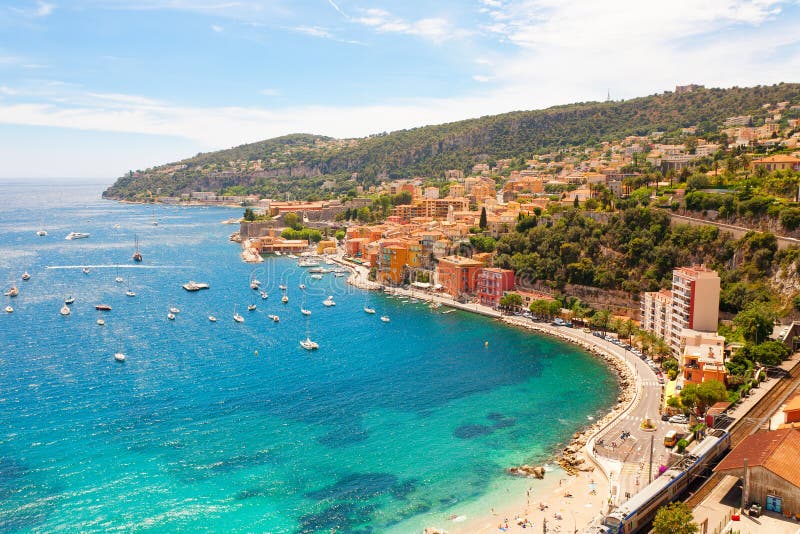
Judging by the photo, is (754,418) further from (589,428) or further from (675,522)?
(675,522)

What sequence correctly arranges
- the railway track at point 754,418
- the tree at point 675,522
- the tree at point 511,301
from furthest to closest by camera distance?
the tree at point 511,301, the railway track at point 754,418, the tree at point 675,522

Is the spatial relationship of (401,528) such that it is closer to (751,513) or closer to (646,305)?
(751,513)

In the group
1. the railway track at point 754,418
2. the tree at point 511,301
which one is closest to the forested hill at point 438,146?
the tree at point 511,301

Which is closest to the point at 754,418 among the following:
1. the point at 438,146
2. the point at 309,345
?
the point at 309,345

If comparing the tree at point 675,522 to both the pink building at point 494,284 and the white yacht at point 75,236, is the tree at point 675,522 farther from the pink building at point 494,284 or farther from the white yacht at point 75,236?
the white yacht at point 75,236

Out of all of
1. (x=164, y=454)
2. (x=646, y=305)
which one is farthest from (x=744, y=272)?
(x=164, y=454)

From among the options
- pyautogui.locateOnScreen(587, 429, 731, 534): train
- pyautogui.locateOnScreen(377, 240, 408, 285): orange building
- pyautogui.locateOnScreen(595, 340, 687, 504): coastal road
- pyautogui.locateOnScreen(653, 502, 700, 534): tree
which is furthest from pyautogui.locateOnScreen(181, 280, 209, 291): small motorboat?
pyautogui.locateOnScreen(653, 502, 700, 534): tree
